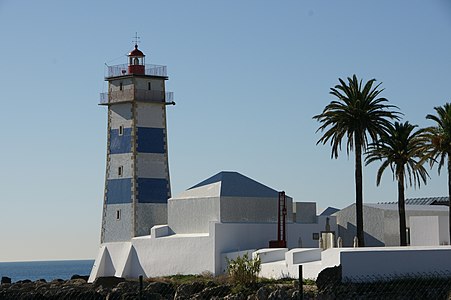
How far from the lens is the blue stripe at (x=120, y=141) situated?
185 ft

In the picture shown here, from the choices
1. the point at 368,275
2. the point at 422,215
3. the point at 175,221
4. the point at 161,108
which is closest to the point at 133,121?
the point at 161,108

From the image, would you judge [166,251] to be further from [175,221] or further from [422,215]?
[422,215]

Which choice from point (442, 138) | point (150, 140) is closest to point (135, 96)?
point (150, 140)

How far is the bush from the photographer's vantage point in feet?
128

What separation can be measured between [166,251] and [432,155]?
541 inches

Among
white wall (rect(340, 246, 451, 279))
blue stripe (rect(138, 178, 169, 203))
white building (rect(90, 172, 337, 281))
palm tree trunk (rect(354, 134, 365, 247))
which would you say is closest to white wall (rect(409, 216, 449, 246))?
palm tree trunk (rect(354, 134, 365, 247))

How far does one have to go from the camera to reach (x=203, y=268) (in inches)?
1864

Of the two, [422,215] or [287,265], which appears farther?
[422,215]

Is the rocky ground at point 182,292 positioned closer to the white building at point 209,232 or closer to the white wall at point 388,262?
the white wall at point 388,262

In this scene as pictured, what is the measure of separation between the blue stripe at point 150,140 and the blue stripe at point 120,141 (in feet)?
1.67

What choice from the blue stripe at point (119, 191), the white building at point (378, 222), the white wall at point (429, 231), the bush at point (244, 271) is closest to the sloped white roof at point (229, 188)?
the blue stripe at point (119, 191)

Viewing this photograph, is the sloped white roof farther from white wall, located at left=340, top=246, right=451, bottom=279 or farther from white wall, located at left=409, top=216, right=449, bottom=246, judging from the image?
white wall, located at left=340, top=246, right=451, bottom=279

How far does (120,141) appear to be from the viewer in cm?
5691

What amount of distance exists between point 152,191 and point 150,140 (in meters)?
2.93
